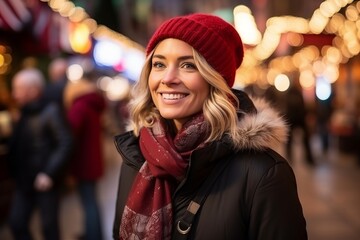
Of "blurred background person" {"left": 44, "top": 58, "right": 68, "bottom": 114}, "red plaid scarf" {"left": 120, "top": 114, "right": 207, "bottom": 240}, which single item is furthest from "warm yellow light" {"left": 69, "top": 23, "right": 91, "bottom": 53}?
"red plaid scarf" {"left": 120, "top": 114, "right": 207, "bottom": 240}

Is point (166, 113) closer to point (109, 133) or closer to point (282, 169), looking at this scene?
point (282, 169)

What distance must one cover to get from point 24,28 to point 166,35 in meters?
8.15

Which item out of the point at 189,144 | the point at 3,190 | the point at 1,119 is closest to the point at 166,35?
the point at 189,144

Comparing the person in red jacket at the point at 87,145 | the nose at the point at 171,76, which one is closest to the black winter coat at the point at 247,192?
the nose at the point at 171,76

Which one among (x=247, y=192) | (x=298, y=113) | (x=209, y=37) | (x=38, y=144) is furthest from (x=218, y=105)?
(x=298, y=113)

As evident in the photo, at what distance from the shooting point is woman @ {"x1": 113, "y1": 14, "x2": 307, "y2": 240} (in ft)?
6.71

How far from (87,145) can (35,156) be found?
850 mm

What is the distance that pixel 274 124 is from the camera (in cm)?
226

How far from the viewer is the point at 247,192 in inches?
81.1

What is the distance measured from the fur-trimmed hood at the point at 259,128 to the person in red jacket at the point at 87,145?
3.37 metres

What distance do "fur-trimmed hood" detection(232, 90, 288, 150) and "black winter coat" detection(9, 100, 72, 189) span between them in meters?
2.89

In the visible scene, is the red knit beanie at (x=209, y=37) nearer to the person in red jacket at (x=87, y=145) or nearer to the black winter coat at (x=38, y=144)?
the black winter coat at (x=38, y=144)

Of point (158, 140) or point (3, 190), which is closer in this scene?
point (158, 140)

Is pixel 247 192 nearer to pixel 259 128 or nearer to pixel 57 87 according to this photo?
pixel 259 128
